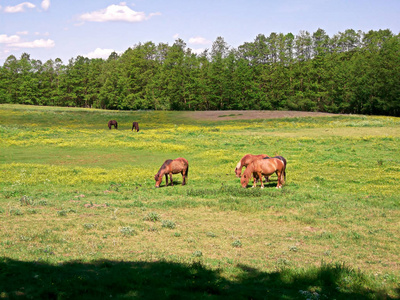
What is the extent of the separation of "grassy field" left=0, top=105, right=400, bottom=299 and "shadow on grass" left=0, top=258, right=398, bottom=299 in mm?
22

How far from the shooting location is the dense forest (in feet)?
307

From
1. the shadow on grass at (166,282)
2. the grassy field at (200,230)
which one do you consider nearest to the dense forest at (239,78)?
the grassy field at (200,230)

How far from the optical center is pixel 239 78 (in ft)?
361

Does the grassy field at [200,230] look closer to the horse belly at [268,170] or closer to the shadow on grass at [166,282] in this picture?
the shadow on grass at [166,282]

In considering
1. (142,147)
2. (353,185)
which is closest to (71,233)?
(353,185)

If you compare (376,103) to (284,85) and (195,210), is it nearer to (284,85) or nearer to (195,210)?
(284,85)

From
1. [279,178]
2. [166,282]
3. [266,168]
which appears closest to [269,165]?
[266,168]

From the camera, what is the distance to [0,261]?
8.14 m

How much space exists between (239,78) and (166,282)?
10610cm

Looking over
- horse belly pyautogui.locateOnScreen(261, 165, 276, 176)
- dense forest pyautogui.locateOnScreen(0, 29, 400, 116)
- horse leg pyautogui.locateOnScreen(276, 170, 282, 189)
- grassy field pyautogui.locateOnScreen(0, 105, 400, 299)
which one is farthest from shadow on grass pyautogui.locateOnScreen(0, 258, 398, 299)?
dense forest pyautogui.locateOnScreen(0, 29, 400, 116)

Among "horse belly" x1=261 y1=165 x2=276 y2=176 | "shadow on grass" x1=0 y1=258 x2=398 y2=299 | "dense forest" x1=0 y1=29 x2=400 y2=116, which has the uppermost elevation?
"dense forest" x1=0 y1=29 x2=400 y2=116

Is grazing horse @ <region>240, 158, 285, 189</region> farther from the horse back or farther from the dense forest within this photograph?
the dense forest

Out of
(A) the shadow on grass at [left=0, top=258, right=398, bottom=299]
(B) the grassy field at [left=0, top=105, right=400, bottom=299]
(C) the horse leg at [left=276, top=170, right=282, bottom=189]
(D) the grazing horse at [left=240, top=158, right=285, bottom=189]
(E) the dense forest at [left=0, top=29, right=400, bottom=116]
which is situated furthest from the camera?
(E) the dense forest at [left=0, top=29, right=400, bottom=116]

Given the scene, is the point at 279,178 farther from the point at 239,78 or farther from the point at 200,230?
the point at 239,78
